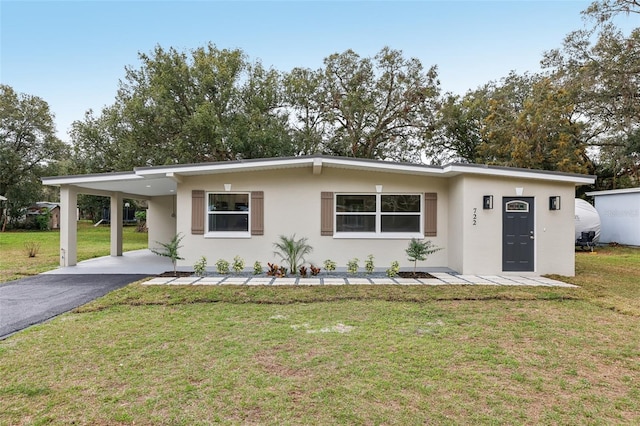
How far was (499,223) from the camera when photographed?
805 cm

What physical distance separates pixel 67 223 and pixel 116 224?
9.70 feet

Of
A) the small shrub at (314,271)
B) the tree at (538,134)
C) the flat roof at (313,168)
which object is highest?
the tree at (538,134)

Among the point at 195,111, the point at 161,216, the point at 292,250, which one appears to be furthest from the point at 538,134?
the point at 161,216

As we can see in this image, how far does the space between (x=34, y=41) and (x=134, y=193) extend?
6.39m

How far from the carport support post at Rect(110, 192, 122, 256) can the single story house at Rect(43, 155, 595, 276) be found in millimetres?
2584

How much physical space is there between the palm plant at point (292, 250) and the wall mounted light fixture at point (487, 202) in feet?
14.1

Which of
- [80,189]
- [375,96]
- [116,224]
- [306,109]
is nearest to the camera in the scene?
[80,189]

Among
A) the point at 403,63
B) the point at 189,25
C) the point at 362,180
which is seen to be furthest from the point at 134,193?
the point at 403,63

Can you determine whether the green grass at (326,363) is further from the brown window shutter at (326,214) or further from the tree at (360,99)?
the tree at (360,99)

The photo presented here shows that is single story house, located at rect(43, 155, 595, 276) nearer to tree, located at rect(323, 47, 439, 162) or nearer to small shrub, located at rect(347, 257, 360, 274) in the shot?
small shrub, located at rect(347, 257, 360, 274)

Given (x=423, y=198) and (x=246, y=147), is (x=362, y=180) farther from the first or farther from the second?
(x=246, y=147)

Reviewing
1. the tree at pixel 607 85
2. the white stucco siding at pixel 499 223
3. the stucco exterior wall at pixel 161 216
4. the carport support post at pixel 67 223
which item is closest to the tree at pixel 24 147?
the stucco exterior wall at pixel 161 216

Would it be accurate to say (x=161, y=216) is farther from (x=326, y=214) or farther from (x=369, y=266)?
(x=369, y=266)

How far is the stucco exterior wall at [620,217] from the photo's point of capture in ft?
48.0
